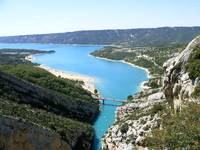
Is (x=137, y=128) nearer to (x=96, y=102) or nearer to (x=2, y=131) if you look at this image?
(x=2, y=131)

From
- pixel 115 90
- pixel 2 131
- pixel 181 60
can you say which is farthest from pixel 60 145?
pixel 115 90

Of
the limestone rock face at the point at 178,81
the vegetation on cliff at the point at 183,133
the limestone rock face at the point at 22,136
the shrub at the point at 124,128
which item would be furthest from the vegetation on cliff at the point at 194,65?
the shrub at the point at 124,128

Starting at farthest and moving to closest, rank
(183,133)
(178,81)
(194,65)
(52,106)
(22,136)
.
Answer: (52,106) < (178,81) < (194,65) < (22,136) < (183,133)

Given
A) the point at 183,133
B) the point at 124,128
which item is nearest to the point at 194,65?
the point at 183,133

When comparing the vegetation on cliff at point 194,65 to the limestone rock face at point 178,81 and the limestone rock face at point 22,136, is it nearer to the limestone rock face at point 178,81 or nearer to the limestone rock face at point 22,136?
the limestone rock face at point 178,81

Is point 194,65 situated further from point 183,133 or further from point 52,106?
point 52,106

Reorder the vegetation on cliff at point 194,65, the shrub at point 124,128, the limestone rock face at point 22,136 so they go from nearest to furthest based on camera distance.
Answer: the limestone rock face at point 22,136 → the vegetation on cliff at point 194,65 → the shrub at point 124,128

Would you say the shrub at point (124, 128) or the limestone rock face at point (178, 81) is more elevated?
the limestone rock face at point (178, 81)

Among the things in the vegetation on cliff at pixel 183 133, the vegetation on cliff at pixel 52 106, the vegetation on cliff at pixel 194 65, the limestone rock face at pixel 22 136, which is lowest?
the vegetation on cliff at pixel 52 106

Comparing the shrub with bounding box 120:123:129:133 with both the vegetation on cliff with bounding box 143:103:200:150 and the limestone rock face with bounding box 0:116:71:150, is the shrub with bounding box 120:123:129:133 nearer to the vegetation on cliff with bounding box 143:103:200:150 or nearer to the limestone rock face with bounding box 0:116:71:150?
the limestone rock face with bounding box 0:116:71:150
